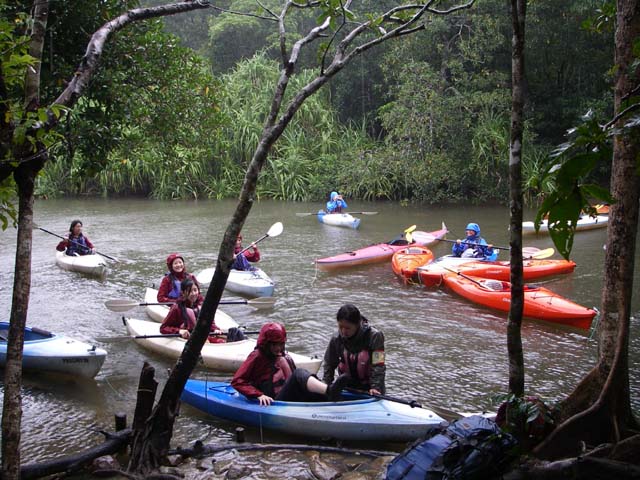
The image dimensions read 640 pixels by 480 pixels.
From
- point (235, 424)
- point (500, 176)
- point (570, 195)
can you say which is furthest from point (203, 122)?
point (500, 176)

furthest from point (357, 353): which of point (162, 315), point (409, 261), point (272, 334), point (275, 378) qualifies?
point (409, 261)

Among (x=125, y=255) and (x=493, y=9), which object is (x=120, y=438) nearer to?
(x=125, y=255)

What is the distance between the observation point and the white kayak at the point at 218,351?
5.66 meters

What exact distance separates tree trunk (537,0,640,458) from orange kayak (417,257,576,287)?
585 cm

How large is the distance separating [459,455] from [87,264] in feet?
28.7

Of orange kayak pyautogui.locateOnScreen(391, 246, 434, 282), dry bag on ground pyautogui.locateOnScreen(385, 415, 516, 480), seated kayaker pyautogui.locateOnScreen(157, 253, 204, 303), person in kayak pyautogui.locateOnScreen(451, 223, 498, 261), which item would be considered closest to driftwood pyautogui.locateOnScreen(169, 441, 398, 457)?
dry bag on ground pyautogui.locateOnScreen(385, 415, 516, 480)

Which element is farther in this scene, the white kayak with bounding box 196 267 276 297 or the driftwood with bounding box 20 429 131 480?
the white kayak with bounding box 196 267 276 297

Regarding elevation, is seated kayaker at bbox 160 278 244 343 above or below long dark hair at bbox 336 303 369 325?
below

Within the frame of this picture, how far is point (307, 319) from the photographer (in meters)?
7.90

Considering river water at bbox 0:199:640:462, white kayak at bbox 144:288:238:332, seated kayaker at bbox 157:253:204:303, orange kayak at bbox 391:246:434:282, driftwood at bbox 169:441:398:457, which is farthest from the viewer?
orange kayak at bbox 391:246:434:282

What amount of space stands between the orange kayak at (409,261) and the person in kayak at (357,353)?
511 centimetres

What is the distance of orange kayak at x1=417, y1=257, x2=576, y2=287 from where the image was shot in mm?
9266

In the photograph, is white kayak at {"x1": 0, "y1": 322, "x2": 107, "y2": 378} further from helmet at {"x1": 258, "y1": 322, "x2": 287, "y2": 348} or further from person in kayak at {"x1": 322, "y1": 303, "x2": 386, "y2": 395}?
person in kayak at {"x1": 322, "y1": 303, "x2": 386, "y2": 395}

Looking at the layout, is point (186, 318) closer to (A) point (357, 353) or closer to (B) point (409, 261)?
(A) point (357, 353)
